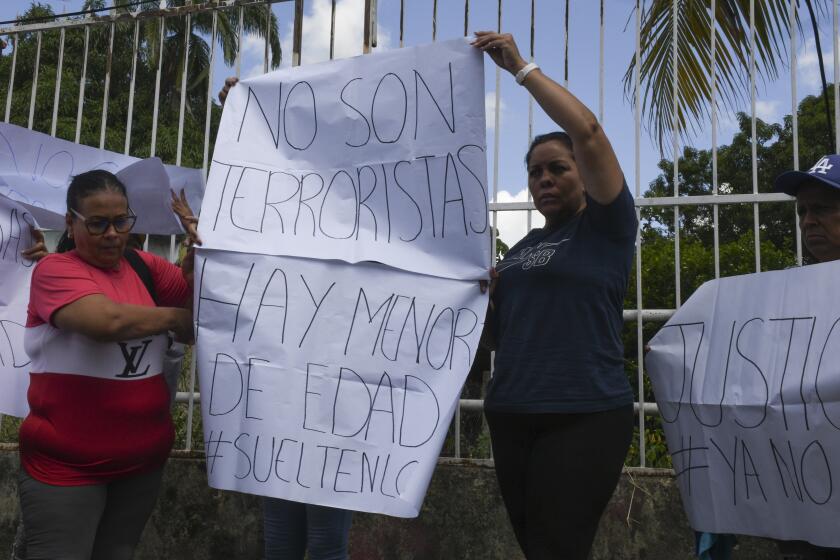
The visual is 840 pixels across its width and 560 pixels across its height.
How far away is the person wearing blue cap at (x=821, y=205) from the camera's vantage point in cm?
238

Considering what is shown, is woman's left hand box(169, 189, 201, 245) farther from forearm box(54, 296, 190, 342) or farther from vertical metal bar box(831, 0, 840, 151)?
vertical metal bar box(831, 0, 840, 151)

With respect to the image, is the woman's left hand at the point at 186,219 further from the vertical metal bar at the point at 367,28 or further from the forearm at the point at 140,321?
the vertical metal bar at the point at 367,28

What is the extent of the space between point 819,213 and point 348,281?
147 centimetres

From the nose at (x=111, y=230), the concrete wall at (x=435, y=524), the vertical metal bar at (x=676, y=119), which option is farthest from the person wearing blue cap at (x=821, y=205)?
the nose at (x=111, y=230)

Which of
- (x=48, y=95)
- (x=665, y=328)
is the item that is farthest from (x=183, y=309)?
(x=48, y=95)

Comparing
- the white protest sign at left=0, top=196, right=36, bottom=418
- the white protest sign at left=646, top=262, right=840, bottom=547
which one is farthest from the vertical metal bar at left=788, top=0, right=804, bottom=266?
the white protest sign at left=0, top=196, right=36, bottom=418

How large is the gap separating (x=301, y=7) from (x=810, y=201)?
292 cm

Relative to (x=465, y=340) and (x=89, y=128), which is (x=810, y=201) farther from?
(x=89, y=128)

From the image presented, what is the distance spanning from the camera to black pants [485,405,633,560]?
225 cm

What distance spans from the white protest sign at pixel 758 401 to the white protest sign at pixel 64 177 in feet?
6.96

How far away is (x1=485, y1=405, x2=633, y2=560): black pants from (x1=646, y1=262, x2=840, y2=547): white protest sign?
38cm

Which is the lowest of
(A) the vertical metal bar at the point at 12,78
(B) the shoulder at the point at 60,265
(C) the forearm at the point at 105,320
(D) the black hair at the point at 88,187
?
(C) the forearm at the point at 105,320

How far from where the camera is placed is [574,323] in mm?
2361

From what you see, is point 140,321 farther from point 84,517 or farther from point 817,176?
point 817,176
